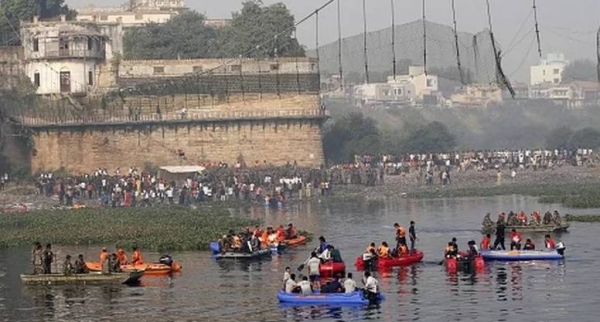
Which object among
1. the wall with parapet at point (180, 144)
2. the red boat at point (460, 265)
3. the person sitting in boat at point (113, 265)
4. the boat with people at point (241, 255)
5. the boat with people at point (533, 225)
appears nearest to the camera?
the person sitting in boat at point (113, 265)

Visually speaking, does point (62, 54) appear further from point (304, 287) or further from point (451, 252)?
point (304, 287)

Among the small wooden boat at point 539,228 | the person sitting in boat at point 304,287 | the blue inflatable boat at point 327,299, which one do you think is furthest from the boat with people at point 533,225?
the person sitting in boat at point 304,287

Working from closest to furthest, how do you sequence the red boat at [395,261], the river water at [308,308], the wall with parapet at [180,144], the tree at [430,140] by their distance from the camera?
the river water at [308,308], the red boat at [395,261], the wall with parapet at [180,144], the tree at [430,140]

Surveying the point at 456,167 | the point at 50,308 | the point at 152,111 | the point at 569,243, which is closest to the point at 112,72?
the point at 152,111

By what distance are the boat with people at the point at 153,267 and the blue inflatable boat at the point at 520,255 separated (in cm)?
1028

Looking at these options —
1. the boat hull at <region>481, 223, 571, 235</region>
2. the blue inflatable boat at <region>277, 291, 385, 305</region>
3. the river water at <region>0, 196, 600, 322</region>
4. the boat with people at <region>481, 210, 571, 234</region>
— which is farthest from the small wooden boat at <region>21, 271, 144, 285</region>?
the boat hull at <region>481, 223, 571, 235</region>

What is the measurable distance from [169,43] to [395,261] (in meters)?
73.8

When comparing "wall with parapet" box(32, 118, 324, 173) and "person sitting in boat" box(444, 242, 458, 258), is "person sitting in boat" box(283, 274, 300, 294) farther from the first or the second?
"wall with parapet" box(32, 118, 324, 173)

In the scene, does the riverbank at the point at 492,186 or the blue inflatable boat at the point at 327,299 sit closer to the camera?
the blue inflatable boat at the point at 327,299

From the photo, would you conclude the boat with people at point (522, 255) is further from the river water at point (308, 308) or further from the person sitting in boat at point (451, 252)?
the person sitting in boat at point (451, 252)

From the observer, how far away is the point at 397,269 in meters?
55.3

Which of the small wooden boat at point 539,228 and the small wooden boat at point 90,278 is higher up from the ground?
the small wooden boat at point 539,228

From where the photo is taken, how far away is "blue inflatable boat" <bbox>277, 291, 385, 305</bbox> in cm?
4647

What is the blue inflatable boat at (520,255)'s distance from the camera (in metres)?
56.1
